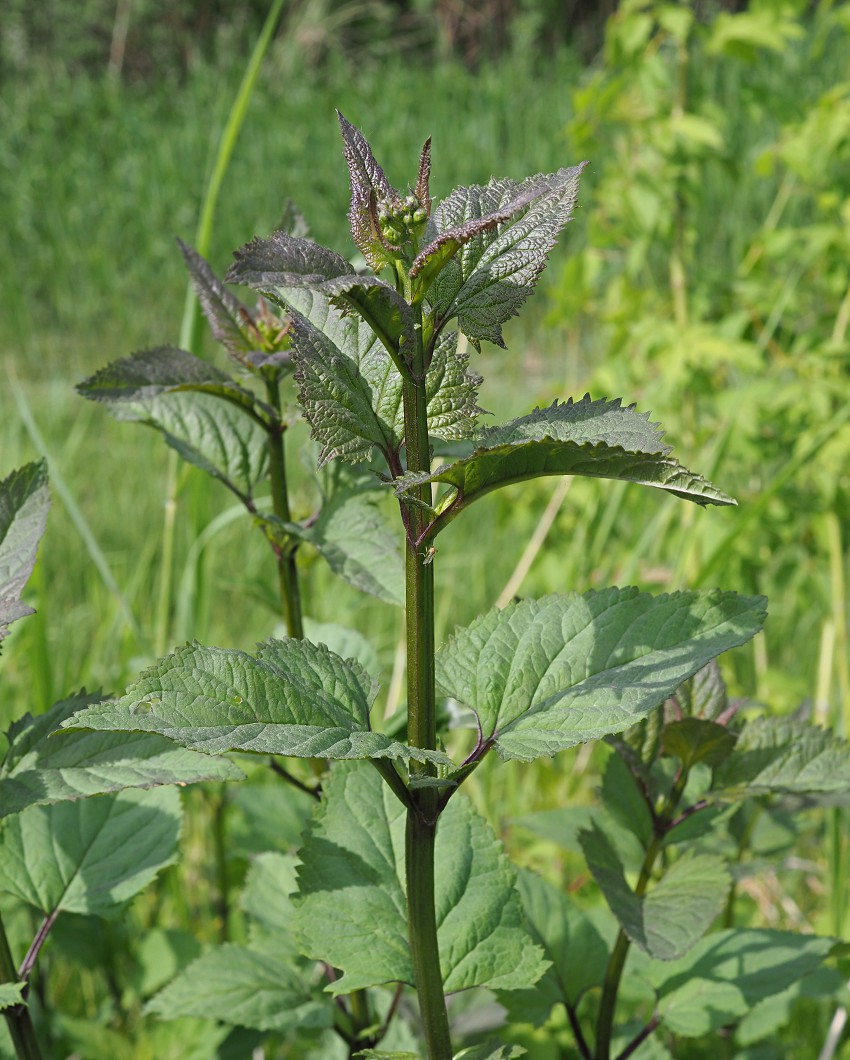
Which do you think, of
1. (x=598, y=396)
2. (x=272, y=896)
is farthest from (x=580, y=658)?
(x=598, y=396)

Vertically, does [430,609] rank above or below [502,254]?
below

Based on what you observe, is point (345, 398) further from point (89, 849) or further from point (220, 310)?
point (89, 849)

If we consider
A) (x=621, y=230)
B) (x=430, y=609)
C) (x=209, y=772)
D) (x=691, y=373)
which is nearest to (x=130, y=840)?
(x=209, y=772)

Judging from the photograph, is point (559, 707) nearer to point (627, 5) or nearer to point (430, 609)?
point (430, 609)

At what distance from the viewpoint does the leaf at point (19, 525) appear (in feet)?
1.89

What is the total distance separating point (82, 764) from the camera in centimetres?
60

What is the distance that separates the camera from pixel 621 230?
6.30ft

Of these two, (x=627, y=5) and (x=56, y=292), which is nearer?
(x=627, y=5)

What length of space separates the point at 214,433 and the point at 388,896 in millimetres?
362

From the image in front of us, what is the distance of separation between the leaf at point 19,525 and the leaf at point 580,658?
0.22 m

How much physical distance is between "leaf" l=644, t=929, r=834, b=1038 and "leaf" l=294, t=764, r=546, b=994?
0.62ft

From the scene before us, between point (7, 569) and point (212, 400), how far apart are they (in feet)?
0.86

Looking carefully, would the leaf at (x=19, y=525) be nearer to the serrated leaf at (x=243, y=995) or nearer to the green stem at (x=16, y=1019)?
the green stem at (x=16, y=1019)

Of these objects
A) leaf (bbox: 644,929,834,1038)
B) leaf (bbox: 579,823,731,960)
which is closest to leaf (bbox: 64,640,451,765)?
leaf (bbox: 579,823,731,960)
